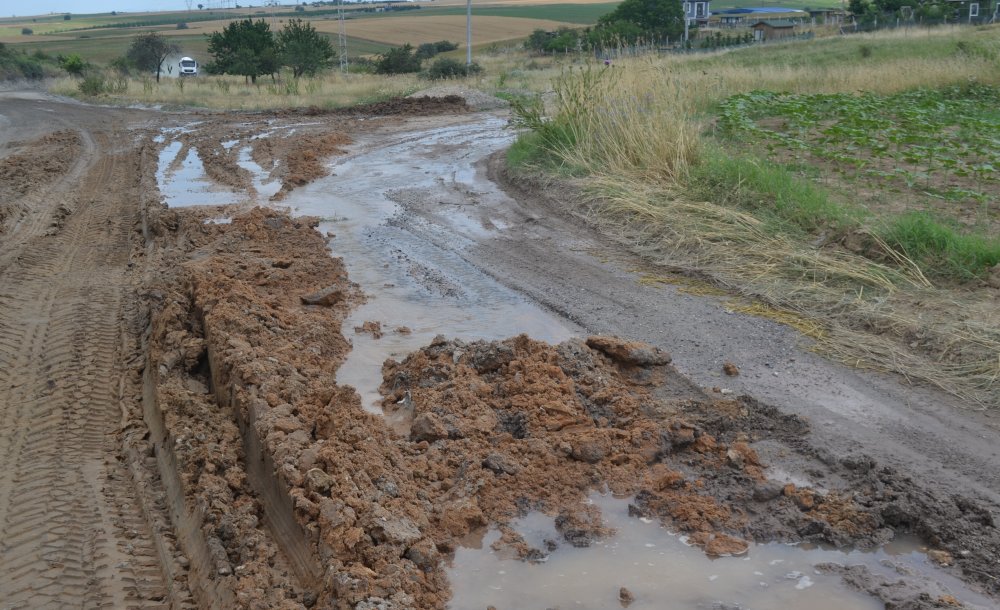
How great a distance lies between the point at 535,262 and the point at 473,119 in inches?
564

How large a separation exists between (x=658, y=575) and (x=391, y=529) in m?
1.29

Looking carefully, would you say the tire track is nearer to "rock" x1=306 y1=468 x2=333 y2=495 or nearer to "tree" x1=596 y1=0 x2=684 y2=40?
"rock" x1=306 y1=468 x2=333 y2=495

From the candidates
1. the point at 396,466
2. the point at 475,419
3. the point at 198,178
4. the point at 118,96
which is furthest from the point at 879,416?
the point at 118,96

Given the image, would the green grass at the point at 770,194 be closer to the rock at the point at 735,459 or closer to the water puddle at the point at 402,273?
the water puddle at the point at 402,273

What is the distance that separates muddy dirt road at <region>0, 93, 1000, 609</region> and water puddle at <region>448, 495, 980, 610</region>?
0.5 inches

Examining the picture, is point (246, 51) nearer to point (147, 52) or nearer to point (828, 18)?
point (147, 52)

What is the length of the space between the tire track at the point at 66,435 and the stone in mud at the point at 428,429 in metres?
1.56

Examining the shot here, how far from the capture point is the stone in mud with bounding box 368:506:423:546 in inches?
162

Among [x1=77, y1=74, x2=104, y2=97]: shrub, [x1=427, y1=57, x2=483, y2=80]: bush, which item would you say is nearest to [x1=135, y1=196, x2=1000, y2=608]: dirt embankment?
[x1=77, y1=74, x2=104, y2=97]: shrub

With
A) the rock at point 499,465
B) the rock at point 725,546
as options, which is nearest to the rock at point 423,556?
the rock at point 499,465

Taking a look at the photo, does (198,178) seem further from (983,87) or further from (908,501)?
(983,87)

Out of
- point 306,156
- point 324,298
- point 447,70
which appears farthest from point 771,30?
point 324,298

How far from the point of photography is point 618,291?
310 inches

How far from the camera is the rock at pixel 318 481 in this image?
14.6 ft
